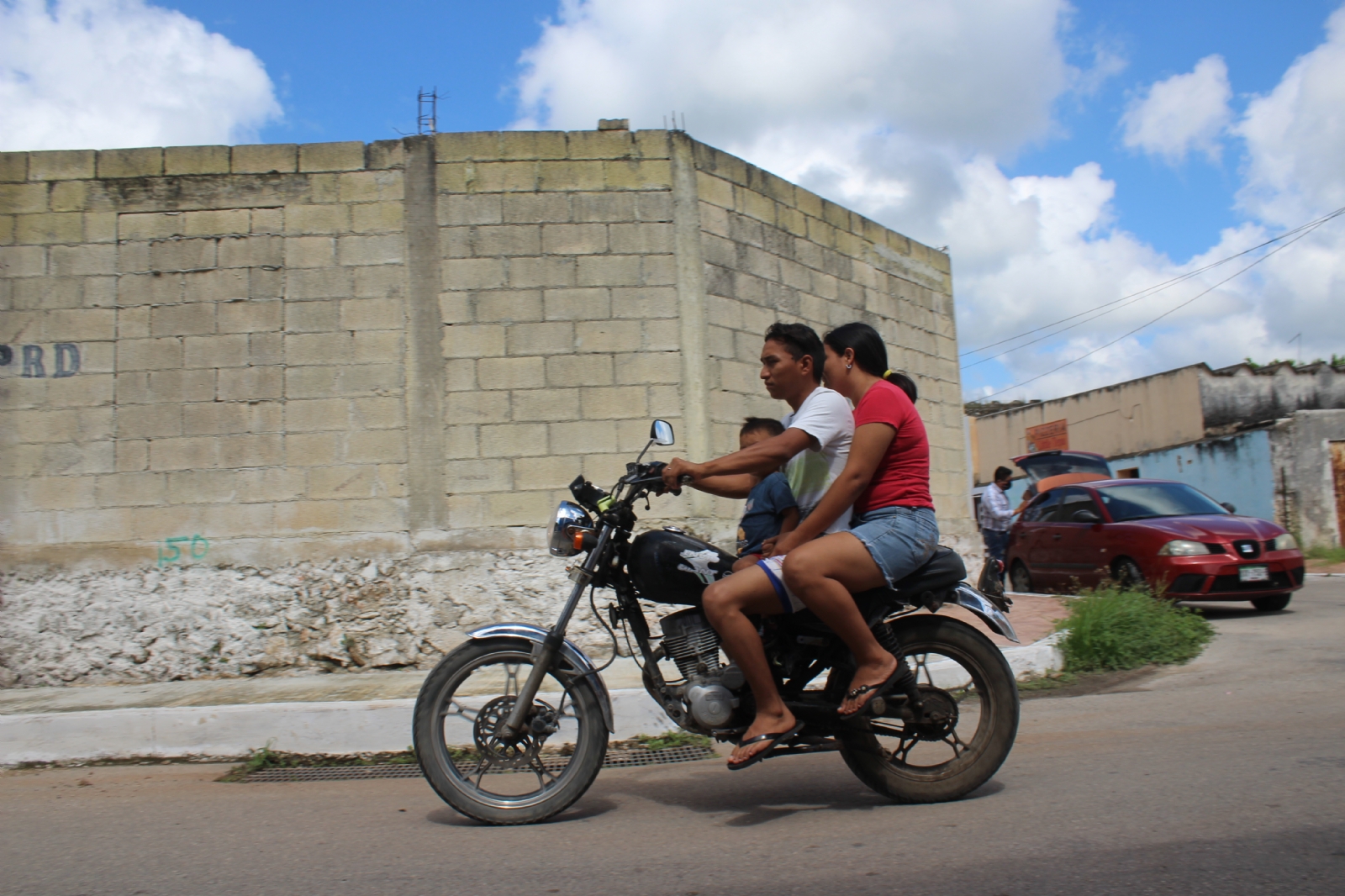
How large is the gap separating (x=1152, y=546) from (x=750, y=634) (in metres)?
6.66

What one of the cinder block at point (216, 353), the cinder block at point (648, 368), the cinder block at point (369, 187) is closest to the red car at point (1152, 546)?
the cinder block at point (648, 368)

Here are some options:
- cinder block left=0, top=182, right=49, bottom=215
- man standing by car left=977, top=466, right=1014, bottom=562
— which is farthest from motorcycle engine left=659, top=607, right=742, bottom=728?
man standing by car left=977, top=466, right=1014, bottom=562

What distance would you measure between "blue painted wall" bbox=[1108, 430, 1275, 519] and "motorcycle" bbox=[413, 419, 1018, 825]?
17374 millimetres

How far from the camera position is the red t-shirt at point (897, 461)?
11.2 feet

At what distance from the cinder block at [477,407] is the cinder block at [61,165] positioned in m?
2.99

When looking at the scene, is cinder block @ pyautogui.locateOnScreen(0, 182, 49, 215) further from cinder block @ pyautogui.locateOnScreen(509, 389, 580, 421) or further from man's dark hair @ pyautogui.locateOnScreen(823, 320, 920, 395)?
man's dark hair @ pyautogui.locateOnScreen(823, 320, 920, 395)

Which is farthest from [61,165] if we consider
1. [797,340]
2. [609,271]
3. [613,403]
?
[797,340]

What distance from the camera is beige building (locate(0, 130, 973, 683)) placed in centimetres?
652

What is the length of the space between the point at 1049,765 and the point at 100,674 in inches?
224

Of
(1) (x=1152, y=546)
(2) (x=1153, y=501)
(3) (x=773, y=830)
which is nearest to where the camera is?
(3) (x=773, y=830)

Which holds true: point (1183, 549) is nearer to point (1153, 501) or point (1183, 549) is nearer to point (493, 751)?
point (1153, 501)

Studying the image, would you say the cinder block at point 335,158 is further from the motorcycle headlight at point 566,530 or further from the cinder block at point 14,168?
the motorcycle headlight at point 566,530

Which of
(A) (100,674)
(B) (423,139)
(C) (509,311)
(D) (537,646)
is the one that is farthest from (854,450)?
(A) (100,674)

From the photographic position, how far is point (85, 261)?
22.0 feet
